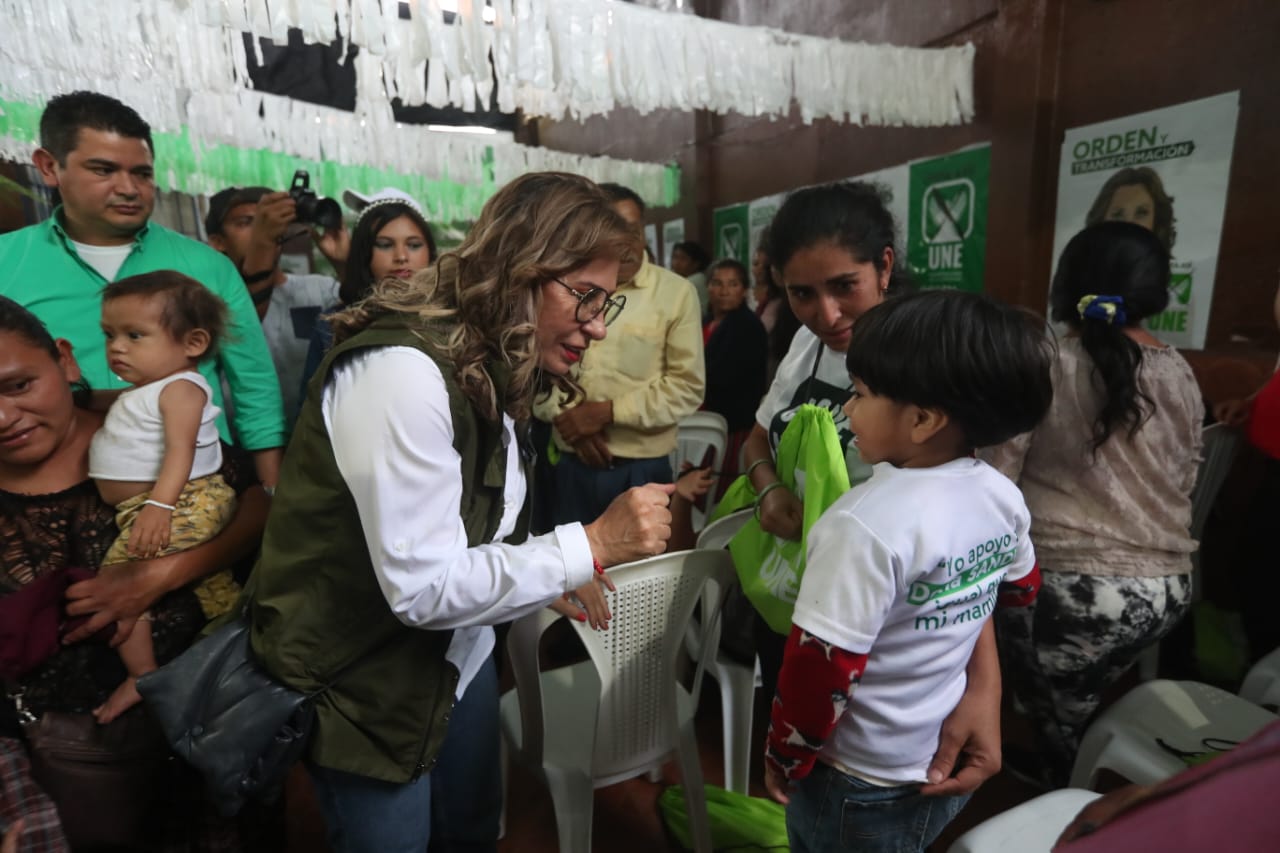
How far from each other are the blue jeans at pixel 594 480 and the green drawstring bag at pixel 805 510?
3.11ft

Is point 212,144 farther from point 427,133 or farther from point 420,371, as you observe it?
point 420,371

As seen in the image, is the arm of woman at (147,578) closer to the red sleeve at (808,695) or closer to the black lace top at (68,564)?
the black lace top at (68,564)

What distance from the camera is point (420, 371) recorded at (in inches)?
33.1

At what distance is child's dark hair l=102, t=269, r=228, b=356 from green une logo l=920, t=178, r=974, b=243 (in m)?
3.24

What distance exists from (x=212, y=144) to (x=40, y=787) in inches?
182

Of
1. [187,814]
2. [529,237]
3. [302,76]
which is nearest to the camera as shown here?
[529,237]

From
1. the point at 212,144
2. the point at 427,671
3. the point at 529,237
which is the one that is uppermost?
the point at 212,144

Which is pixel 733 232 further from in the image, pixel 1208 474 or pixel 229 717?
pixel 229 717

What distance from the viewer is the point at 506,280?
3.10 feet

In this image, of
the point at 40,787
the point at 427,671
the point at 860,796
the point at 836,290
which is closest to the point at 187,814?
the point at 40,787

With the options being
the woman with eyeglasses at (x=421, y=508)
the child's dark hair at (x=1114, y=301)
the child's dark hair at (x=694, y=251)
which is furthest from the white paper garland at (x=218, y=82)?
the child's dark hair at (x=1114, y=301)

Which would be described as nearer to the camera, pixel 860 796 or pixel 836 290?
pixel 860 796

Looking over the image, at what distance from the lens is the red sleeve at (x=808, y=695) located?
2.91 feet

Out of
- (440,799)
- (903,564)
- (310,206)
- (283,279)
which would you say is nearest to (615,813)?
(440,799)
